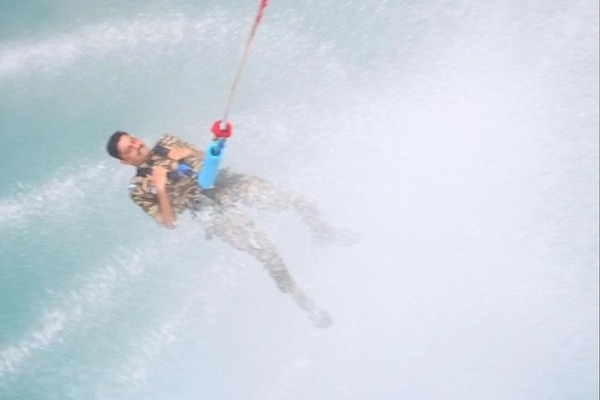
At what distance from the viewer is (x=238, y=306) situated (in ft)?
11.1

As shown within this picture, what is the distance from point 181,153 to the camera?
9.23ft

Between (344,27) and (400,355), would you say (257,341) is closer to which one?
(400,355)

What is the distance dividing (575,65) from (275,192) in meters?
1.71

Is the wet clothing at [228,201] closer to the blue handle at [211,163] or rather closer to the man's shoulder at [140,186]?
the man's shoulder at [140,186]

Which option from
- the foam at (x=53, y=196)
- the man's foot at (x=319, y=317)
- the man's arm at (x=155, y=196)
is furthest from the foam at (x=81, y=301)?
the man's foot at (x=319, y=317)

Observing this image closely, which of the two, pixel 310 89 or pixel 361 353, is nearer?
pixel 361 353

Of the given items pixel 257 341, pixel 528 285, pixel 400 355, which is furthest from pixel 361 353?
pixel 528 285

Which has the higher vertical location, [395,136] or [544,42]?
[544,42]

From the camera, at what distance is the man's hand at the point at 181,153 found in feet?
9.18

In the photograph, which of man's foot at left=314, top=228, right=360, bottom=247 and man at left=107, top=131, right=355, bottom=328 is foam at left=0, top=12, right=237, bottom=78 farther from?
man's foot at left=314, top=228, right=360, bottom=247

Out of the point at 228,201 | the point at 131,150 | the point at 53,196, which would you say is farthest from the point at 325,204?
the point at 53,196

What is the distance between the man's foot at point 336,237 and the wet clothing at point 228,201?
0.29ft

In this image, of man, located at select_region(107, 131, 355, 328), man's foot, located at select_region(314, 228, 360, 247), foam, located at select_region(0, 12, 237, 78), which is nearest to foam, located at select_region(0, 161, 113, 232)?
foam, located at select_region(0, 12, 237, 78)

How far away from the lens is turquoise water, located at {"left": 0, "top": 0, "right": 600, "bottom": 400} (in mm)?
3152
